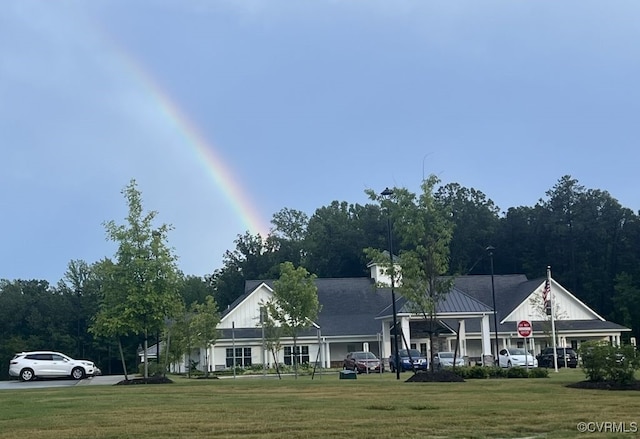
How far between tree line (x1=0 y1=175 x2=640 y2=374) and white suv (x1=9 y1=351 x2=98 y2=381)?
35950 mm

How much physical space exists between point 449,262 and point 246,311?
21.3 m

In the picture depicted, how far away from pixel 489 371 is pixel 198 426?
19.4 m

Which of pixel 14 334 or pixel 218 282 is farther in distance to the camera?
pixel 218 282

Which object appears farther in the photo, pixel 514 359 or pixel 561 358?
pixel 561 358

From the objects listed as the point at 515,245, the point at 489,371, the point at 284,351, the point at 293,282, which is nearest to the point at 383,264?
the point at 489,371

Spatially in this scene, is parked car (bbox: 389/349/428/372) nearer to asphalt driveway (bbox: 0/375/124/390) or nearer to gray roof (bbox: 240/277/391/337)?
gray roof (bbox: 240/277/391/337)

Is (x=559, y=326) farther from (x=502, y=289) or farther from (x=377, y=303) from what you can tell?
(x=377, y=303)

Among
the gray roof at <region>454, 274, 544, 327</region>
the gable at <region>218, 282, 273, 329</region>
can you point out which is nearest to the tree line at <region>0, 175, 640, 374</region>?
the gray roof at <region>454, 274, 544, 327</region>

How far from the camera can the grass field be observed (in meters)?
13.0

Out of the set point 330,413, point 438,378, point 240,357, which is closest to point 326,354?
point 240,357

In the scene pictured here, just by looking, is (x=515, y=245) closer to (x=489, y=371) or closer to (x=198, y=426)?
(x=489, y=371)

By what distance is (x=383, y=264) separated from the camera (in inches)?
1216

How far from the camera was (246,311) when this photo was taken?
2515 inches

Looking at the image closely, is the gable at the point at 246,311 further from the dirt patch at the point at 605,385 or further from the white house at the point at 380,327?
the dirt patch at the point at 605,385
